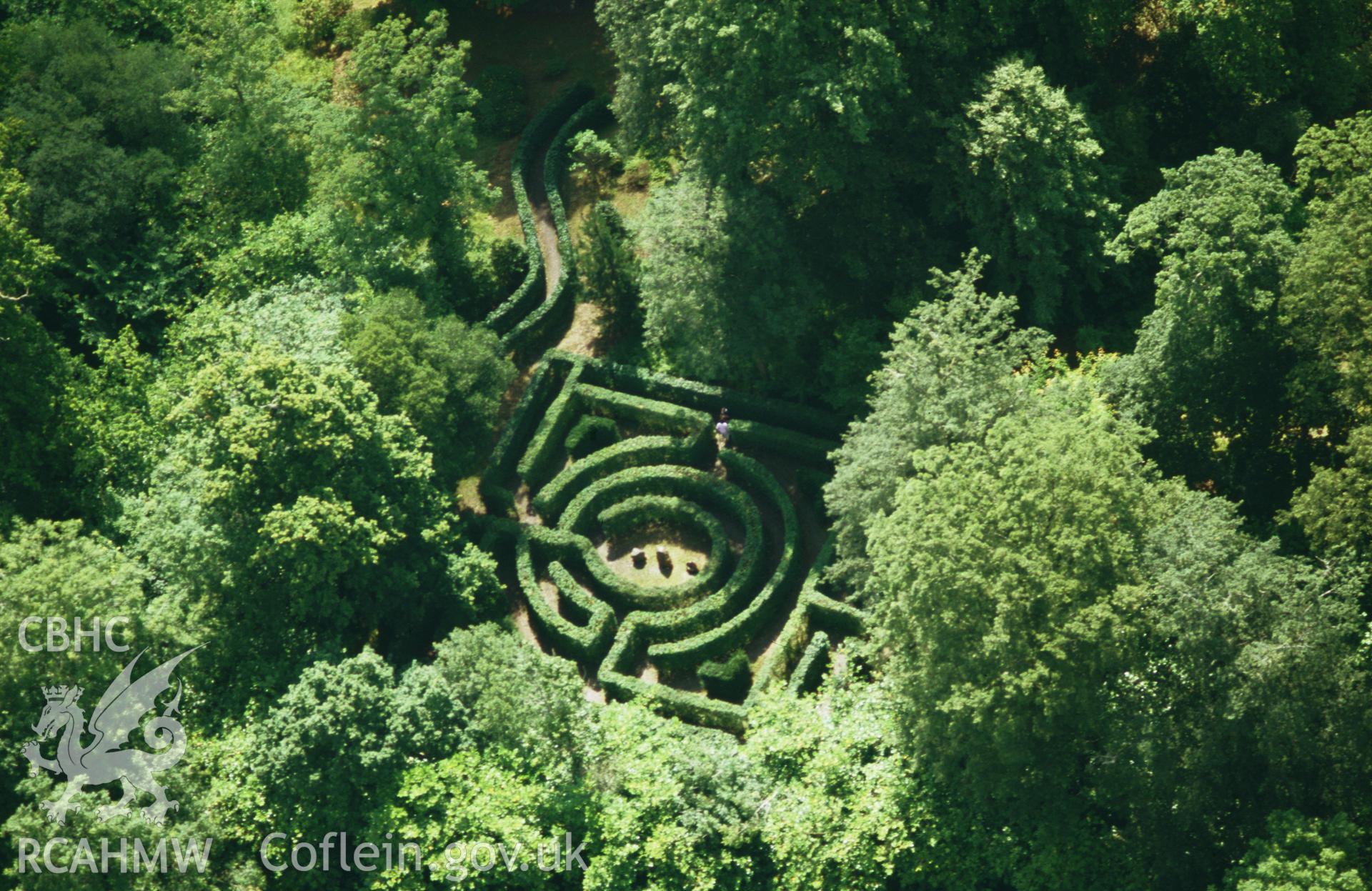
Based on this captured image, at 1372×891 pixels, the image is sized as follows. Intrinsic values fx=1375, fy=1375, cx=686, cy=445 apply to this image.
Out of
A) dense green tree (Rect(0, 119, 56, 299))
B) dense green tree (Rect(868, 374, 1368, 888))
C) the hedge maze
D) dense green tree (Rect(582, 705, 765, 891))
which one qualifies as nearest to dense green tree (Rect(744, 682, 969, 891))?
dense green tree (Rect(582, 705, 765, 891))

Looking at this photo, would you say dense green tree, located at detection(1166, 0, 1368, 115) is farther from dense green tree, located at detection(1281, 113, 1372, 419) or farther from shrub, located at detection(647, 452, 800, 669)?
shrub, located at detection(647, 452, 800, 669)

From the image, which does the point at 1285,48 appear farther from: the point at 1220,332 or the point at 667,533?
the point at 667,533

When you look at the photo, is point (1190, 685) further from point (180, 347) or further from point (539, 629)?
point (180, 347)

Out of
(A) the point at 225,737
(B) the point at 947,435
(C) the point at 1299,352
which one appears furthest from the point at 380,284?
(C) the point at 1299,352

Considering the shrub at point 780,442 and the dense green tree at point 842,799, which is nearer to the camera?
the dense green tree at point 842,799

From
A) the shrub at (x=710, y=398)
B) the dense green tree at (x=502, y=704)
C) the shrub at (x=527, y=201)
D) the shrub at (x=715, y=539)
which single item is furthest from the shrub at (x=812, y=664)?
the shrub at (x=527, y=201)

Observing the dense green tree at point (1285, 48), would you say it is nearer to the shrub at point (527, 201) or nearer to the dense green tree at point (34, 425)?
the shrub at point (527, 201)

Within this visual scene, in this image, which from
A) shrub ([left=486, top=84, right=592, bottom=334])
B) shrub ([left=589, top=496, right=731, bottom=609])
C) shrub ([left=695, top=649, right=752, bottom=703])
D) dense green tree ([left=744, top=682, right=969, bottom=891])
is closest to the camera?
dense green tree ([left=744, top=682, right=969, bottom=891])
